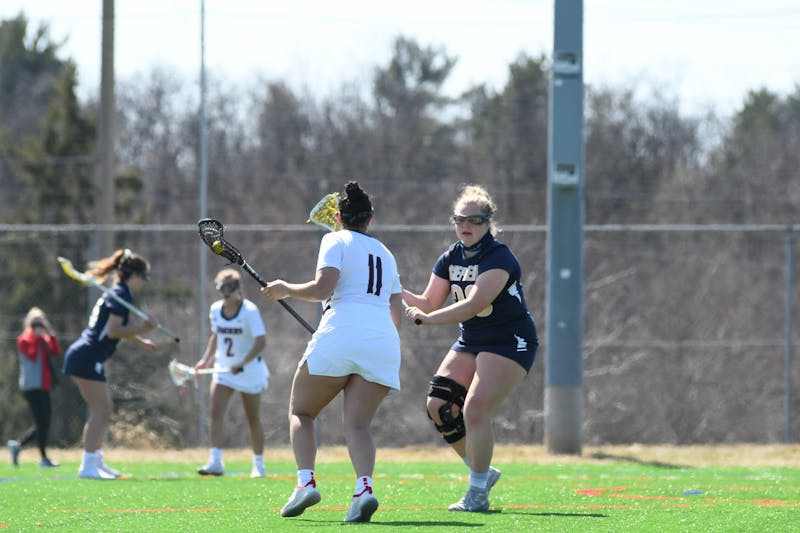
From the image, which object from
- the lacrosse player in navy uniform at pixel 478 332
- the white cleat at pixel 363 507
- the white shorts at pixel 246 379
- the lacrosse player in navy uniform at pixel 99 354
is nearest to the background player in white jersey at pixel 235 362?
the white shorts at pixel 246 379

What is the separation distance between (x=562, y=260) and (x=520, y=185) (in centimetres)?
1818

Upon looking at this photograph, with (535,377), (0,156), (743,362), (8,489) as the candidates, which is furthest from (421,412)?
(0,156)

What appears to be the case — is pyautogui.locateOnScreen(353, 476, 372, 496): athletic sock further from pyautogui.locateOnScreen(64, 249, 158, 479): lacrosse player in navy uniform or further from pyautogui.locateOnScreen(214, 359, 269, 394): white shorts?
pyautogui.locateOnScreen(64, 249, 158, 479): lacrosse player in navy uniform

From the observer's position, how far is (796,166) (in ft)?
105

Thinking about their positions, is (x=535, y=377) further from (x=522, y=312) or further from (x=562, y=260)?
(x=522, y=312)

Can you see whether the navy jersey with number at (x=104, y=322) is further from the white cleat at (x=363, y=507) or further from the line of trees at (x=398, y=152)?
the line of trees at (x=398, y=152)

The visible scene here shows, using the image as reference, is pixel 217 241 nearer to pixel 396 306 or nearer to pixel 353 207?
pixel 353 207

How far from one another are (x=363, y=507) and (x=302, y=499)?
0.38m

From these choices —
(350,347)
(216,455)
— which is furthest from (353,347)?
(216,455)

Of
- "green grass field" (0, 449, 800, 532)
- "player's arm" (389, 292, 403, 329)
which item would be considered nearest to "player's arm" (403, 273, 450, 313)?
"player's arm" (389, 292, 403, 329)

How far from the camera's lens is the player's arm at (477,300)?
7.65 metres

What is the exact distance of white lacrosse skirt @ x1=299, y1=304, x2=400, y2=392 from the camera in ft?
23.6

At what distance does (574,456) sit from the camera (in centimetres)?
1398

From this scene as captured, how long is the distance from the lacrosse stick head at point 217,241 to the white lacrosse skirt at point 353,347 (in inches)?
38.1
